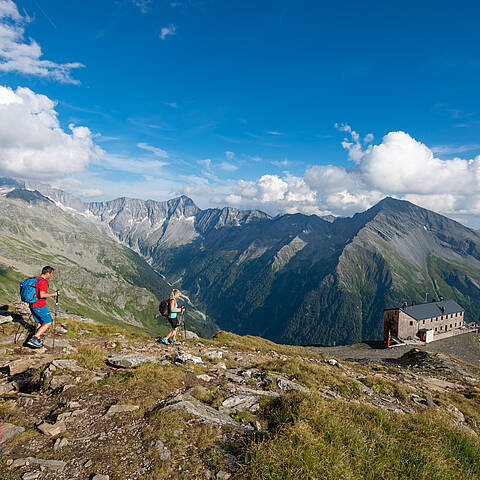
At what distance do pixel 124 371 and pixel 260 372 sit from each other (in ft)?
22.4

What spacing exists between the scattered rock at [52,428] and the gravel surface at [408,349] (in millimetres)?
43921

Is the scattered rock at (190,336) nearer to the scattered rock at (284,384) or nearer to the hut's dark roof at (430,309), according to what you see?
the scattered rock at (284,384)

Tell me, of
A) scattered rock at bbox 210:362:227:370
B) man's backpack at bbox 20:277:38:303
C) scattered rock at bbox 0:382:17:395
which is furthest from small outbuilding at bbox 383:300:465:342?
scattered rock at bbox 0:382:17:395

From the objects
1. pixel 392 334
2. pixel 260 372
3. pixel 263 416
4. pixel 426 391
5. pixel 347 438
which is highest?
pixel 347 438

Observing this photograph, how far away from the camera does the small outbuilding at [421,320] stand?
6494cm

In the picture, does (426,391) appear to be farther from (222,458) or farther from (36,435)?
(36,435)

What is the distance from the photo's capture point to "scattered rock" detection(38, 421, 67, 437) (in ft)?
23.9

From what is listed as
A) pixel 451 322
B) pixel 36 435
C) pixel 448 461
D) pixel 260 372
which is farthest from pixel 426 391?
pixel 451 322

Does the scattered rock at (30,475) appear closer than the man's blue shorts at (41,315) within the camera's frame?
Yes

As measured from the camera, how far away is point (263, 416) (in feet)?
29.3

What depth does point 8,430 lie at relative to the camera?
738 cm

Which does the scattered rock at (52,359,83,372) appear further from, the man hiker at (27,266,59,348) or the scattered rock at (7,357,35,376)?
the man hiker at (27,266,59,348)

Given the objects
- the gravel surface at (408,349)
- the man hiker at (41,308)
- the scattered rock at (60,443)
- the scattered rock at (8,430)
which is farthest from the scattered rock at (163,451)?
the gravel surface at (408,349)

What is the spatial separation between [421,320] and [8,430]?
82156 millimetres
